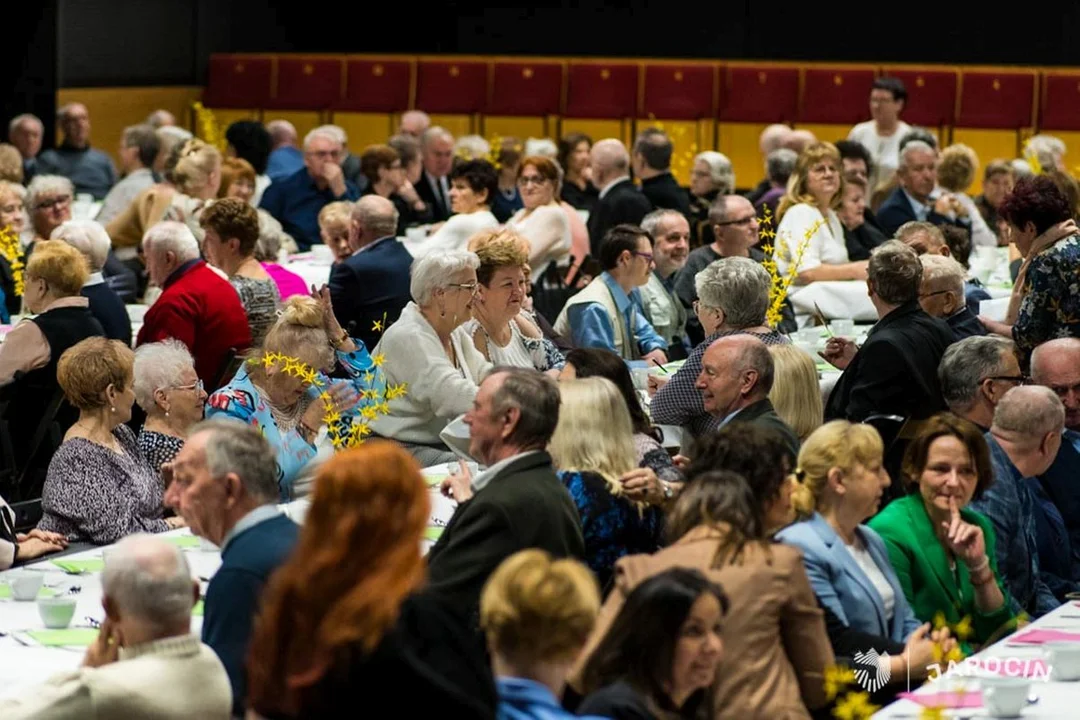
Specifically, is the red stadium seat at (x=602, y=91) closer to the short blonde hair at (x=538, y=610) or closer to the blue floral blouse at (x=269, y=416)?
the blue floral blouse at (x=269, y=416)

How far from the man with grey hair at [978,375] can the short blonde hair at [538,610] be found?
11.1 ft

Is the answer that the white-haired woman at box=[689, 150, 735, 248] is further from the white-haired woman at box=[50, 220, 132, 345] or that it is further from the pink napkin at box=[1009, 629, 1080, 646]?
the pink napkin at box=[1009, 629, 1080, 646]

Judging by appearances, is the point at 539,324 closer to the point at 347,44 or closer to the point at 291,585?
the point at 291,585

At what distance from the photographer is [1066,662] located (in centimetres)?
435

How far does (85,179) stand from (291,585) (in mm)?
12091

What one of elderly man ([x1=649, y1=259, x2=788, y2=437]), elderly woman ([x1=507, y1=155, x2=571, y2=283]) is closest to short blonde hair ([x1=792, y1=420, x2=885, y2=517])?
elderly man ([x1=649, y1=259, x2=788, y2=437])

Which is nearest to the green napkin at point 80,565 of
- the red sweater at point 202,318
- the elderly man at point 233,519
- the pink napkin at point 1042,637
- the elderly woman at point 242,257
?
the elderly man at point 233,519

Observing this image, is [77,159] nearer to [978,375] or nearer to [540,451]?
[978,375]

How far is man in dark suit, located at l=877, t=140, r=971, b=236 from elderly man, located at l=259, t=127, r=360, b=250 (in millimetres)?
3425

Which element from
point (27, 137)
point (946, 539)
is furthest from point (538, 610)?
point (27, 137)

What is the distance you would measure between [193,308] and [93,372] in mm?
1957

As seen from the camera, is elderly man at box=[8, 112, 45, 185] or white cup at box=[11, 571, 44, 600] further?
elderly man at box=[8, 112, 45, 185]

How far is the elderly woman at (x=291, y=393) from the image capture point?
590 cm

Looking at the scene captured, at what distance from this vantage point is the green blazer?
4.95 m
